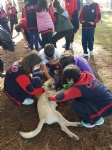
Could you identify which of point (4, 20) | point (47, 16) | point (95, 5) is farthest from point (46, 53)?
point (4, 20)

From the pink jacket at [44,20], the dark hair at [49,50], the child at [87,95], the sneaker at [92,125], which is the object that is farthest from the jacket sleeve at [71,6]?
the sneaker at [92,125]

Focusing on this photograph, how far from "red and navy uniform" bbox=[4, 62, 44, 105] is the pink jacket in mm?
2026

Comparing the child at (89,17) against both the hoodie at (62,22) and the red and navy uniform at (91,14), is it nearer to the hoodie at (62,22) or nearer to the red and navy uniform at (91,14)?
the red and navy uniform at (91,14)

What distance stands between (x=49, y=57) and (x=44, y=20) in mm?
1494

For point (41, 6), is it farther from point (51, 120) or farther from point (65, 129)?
point (65, 129)

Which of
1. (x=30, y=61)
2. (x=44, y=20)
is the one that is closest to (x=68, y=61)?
(x=30, y=61)

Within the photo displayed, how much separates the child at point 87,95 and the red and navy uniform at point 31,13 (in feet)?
9.16

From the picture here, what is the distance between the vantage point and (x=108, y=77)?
3.98 metres

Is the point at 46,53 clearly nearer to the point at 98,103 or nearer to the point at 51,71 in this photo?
the point at 51,71

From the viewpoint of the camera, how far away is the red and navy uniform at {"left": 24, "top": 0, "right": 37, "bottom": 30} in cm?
442

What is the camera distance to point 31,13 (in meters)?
4.52

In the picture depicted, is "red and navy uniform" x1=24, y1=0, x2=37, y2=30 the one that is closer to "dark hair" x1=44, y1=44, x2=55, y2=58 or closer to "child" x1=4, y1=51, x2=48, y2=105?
"dark hair" x1=44, y1=44, x2=55, y2=58

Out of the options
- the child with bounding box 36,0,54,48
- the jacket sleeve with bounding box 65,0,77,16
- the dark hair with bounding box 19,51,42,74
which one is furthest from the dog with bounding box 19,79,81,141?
the jacket sleeve with bounding box 65,0,77,16

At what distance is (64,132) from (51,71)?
1800mm
